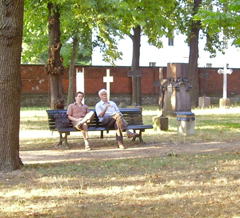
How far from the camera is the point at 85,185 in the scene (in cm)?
712

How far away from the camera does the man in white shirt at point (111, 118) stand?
441 inches

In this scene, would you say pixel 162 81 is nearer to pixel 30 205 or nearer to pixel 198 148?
pixel 198 148

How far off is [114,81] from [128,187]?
27442 mm

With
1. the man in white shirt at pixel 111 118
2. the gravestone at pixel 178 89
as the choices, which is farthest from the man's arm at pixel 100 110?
the gravestone at pixel 178 89

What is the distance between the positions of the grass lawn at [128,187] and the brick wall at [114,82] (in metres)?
23.4

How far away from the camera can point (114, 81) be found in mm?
34250

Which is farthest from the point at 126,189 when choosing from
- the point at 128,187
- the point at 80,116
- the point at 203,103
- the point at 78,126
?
the point at 203,103

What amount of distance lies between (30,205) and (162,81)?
16.1 metres

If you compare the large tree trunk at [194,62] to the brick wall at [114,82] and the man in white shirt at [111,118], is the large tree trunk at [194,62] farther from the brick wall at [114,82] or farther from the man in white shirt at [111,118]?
the man in white shirt at [111,118]

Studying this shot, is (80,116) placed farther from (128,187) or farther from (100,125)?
(128,187)

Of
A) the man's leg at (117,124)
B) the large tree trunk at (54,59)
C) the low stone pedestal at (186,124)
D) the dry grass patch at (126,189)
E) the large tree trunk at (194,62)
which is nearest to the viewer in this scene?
the dry grass patch at (126,189)

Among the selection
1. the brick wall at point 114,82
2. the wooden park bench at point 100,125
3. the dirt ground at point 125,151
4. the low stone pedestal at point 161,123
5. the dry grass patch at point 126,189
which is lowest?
the dry grass patch at point 126,189

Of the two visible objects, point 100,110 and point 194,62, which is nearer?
point 100,110

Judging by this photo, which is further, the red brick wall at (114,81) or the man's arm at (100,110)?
the red brick wall at (114,81)
